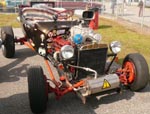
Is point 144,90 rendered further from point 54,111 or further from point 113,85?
point 54,111

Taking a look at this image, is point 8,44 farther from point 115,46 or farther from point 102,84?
point 102,84

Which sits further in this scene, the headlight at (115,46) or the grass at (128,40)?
the grass at (128,40)

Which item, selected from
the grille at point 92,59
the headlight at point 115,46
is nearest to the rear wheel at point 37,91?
the grille at point 92,59

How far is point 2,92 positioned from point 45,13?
2992 mm

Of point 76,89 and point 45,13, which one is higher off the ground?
point 45,13

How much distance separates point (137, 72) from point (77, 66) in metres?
1.12

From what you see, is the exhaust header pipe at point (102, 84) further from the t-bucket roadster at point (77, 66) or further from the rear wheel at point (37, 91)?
the rear wheel at point (37, 91)

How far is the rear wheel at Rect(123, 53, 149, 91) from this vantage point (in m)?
5.35

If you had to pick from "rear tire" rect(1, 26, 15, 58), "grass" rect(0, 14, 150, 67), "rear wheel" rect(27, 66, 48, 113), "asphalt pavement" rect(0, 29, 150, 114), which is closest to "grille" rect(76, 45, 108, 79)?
"asphalt pavement" rect(0, 29, 150, 114)

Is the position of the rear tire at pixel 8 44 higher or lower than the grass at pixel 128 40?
higher

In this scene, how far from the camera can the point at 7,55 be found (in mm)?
8117

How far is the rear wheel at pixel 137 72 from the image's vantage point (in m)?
5.35

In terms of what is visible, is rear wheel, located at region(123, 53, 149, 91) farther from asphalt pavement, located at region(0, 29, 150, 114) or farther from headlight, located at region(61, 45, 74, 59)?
headlight, located at region(61, 45, 74, 59)

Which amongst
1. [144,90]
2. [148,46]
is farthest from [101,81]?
[148,46]
